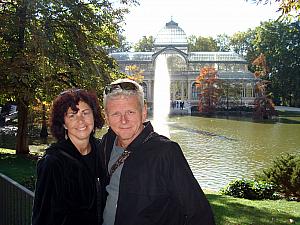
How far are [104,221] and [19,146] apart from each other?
38.6 ft

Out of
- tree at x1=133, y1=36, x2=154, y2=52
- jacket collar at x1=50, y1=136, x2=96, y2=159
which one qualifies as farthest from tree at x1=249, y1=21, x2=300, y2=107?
jacket collar at x1=50, y1=136, x2=96, y2=159

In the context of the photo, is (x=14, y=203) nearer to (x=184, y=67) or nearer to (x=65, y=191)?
(x=65, y=191)

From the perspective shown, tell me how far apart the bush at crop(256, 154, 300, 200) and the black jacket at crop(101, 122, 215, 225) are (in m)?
8.07

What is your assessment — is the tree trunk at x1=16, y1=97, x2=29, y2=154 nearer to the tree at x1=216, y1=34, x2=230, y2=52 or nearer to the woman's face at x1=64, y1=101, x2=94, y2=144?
the woman's face at x1=64, y1=101, x2=94, y2=144

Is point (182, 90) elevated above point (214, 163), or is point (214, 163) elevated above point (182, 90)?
point (182, 90)

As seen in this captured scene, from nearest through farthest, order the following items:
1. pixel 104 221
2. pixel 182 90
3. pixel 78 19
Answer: pixel 104 221 < pixel 78 19 < pixel 182 90

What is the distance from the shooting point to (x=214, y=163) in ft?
49.1

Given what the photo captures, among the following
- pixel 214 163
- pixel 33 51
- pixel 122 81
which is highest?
pixel 33 51

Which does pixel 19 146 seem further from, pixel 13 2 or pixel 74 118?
pixel 74 118

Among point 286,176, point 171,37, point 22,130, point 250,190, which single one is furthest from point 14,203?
point 171,37

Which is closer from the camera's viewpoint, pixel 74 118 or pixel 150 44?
pixel 74 118

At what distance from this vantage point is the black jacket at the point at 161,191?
205 centimetres

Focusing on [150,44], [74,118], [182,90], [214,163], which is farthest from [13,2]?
[150,44]

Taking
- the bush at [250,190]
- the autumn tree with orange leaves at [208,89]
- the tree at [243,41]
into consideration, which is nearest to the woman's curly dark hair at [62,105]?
the bush at [250,190]
